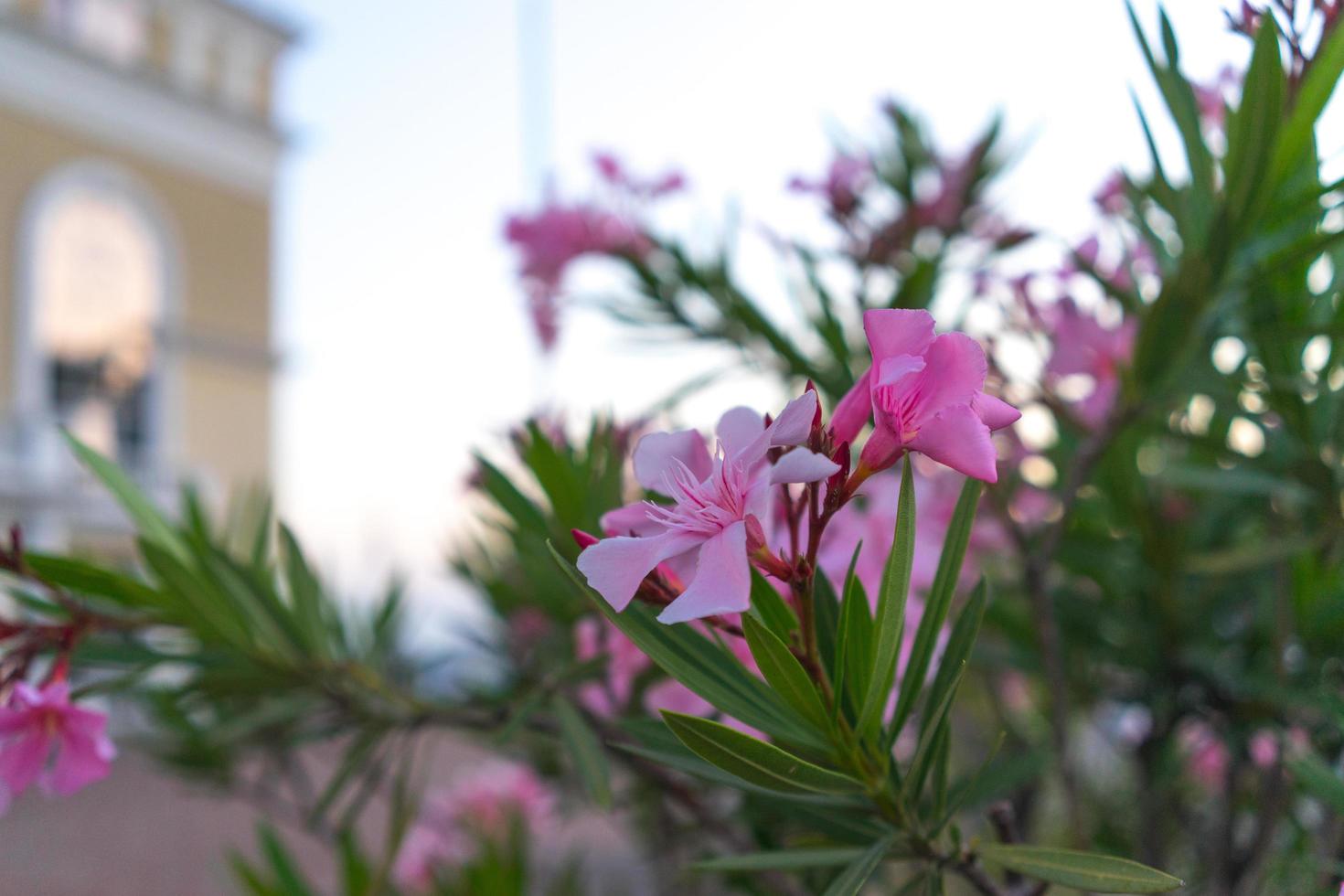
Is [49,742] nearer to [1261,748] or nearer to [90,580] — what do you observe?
[90,580]

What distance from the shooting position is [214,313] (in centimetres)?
827

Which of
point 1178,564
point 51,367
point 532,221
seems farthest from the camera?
point 51,367

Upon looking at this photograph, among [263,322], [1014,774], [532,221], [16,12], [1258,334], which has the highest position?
[16,12]

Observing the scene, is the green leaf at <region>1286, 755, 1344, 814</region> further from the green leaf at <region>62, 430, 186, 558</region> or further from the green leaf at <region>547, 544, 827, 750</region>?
the green leaf at <region>62, 430, 186, 558</region>

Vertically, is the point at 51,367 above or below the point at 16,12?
below

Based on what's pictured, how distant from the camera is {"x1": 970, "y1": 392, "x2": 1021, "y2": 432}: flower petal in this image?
11.2 inches

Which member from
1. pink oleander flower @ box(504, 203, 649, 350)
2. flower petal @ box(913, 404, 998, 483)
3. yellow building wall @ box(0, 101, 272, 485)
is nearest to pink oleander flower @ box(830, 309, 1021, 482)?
flower petal @ box(913, 404, 998, 483)

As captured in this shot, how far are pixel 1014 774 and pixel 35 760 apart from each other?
0.44m

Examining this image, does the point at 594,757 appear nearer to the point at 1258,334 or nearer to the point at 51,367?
the point at 1258,334

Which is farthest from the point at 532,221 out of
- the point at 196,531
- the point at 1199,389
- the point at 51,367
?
the point at 51,367

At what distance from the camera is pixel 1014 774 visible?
50cm

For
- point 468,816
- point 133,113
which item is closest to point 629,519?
point 468,816

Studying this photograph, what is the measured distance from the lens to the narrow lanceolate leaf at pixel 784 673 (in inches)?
10.3

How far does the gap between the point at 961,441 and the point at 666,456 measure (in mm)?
101
